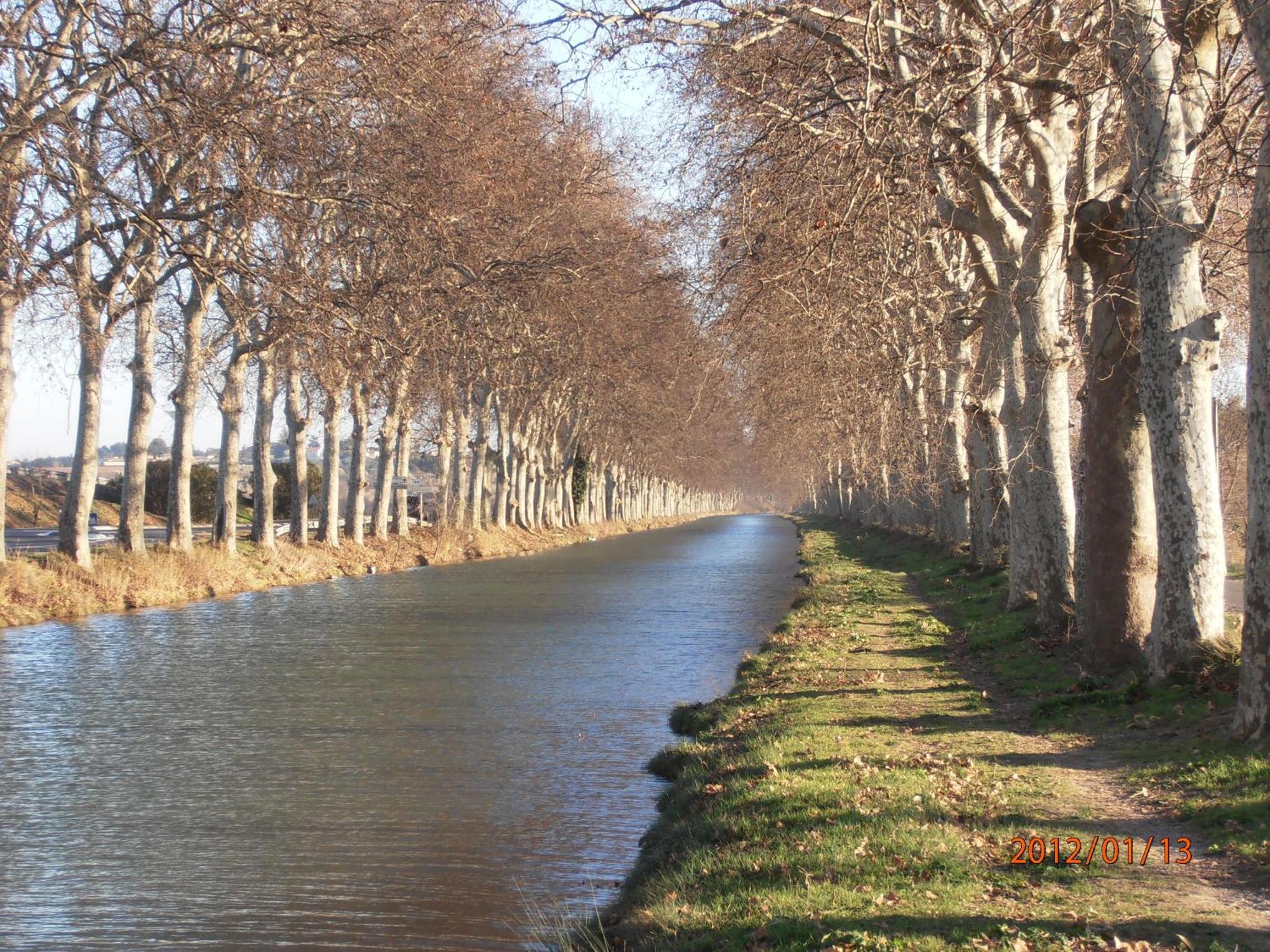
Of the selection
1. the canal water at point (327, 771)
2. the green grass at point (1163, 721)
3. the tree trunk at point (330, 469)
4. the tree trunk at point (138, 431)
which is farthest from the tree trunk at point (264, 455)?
the green grass at point (1163, 721)

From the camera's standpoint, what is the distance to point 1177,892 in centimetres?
652

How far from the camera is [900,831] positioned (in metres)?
7.67

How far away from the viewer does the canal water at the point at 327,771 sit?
27.3ft

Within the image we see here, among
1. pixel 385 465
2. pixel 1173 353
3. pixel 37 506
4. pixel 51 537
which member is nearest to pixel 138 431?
pixel 385 465

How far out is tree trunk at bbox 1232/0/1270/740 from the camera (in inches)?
353

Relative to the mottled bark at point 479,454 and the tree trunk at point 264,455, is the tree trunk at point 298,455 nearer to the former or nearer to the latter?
the tree trunk at point 264,455

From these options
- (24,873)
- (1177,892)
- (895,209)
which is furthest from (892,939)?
(895,209)

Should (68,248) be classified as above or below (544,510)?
above

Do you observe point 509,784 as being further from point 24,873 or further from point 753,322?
point 753,322

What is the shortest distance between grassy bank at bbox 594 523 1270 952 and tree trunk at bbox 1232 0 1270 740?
1108 millimetres

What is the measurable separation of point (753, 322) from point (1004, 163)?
213 inches

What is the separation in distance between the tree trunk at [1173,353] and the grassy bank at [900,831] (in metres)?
0.99

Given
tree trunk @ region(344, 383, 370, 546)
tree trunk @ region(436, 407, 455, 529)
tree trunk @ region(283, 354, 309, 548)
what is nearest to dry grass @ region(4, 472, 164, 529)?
tree trunk @ region(436, 407, 455, 529)

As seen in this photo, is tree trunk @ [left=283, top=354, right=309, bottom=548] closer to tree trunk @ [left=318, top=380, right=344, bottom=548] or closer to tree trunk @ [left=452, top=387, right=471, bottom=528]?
tree trunk @ [left=318, top=380, right=344, bottom=548]
